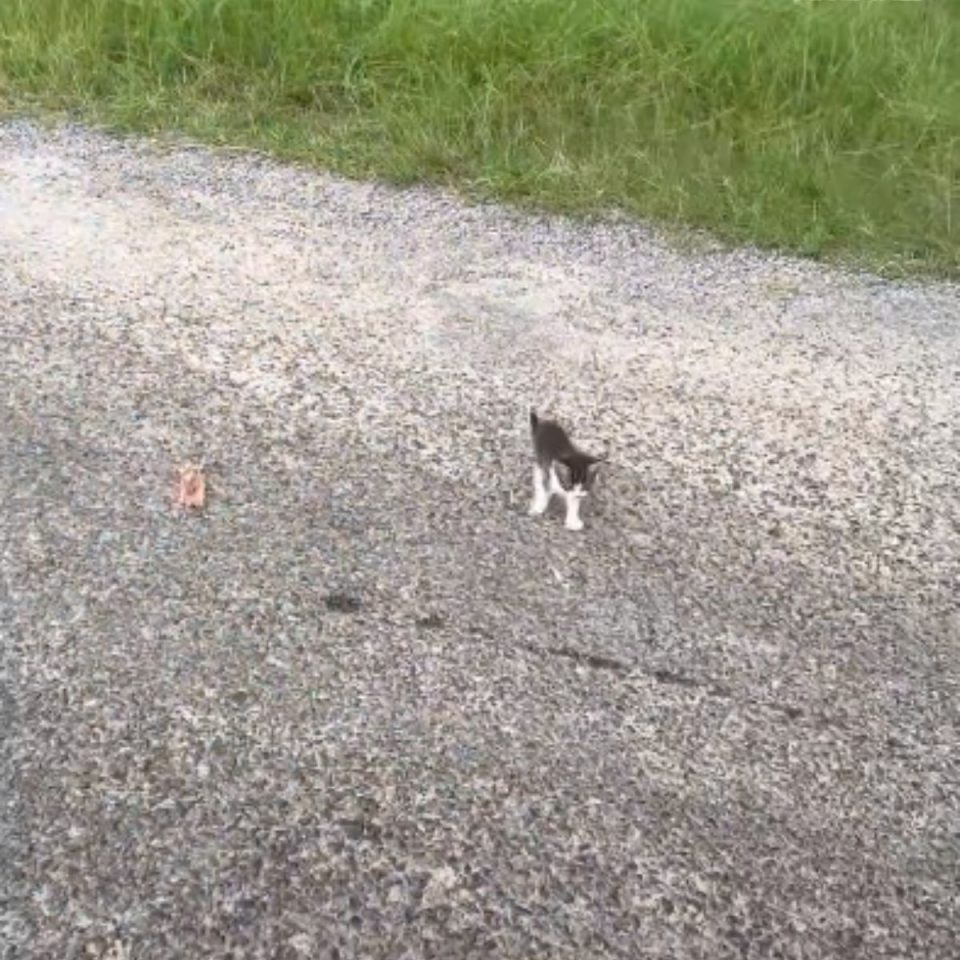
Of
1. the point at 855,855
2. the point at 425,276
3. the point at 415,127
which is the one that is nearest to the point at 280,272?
the point at 425,276

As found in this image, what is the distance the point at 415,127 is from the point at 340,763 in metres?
4.03

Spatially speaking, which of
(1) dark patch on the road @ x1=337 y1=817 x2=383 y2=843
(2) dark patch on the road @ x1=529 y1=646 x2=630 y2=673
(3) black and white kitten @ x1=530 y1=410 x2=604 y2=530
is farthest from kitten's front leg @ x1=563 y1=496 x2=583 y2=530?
(1) dark patch on the road @ x1=337 y1=817 x2=383 y2=843

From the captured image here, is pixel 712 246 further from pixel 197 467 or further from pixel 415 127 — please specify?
pixel 197 467

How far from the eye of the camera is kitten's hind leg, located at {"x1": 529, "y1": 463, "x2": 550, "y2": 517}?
380 centimetres

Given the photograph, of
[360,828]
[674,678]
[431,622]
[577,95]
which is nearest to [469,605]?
[431,622]

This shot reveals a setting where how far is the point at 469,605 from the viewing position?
349 cm

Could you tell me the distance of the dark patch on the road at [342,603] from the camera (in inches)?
136

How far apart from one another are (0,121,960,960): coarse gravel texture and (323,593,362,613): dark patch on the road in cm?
1

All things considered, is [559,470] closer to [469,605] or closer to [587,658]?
[469,605]

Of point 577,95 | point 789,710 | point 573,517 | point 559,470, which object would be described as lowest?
point 789,710

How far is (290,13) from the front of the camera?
7055mm

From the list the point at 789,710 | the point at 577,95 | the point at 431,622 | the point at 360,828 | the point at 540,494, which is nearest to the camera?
the point at 360,828

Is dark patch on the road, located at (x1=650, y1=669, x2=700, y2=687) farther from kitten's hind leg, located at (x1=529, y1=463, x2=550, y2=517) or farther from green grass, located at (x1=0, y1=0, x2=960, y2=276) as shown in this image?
green grass, located at (x1=0, y1=0, x2=960, y2=276)

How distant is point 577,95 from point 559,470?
3.46 meters
